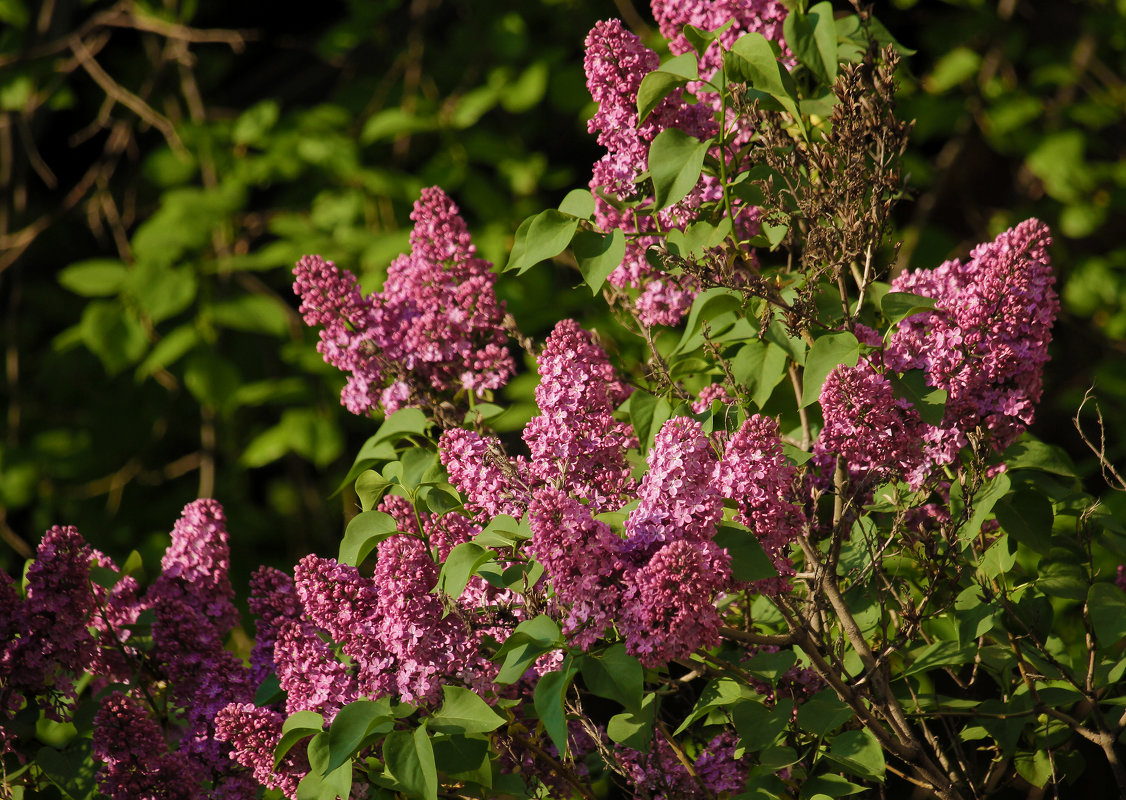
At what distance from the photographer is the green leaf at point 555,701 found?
0.90 m

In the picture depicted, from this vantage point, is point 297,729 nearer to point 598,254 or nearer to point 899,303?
point 598,254

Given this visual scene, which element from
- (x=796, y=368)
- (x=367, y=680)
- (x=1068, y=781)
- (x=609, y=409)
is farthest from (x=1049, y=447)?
(x=367, y=680)

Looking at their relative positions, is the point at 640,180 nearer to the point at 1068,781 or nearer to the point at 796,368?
the point at 796,368

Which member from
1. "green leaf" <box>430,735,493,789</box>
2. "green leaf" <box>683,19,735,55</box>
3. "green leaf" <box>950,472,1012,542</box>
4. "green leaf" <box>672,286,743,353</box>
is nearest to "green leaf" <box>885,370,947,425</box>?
"green leaf" <box>950,472,1012,542</box>

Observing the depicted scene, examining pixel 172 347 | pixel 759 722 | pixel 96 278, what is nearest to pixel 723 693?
pixel 759 722

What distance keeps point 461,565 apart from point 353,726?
187 mm

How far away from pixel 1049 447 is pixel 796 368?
0.34 m

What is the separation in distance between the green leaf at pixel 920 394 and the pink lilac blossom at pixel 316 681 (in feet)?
2.22

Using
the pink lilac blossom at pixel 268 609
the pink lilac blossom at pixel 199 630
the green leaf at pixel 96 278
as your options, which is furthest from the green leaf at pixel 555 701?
the green leaf at pixel 96 278

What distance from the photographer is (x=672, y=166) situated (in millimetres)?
1140

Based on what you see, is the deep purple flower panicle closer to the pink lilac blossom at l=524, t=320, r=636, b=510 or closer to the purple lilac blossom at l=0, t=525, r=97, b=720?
the pink lilac blossom at l=524, t=320, r=636, b=510

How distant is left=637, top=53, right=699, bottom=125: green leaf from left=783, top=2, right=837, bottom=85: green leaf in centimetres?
18

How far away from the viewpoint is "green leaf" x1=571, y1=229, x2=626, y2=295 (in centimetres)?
121

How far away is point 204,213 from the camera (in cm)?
340
